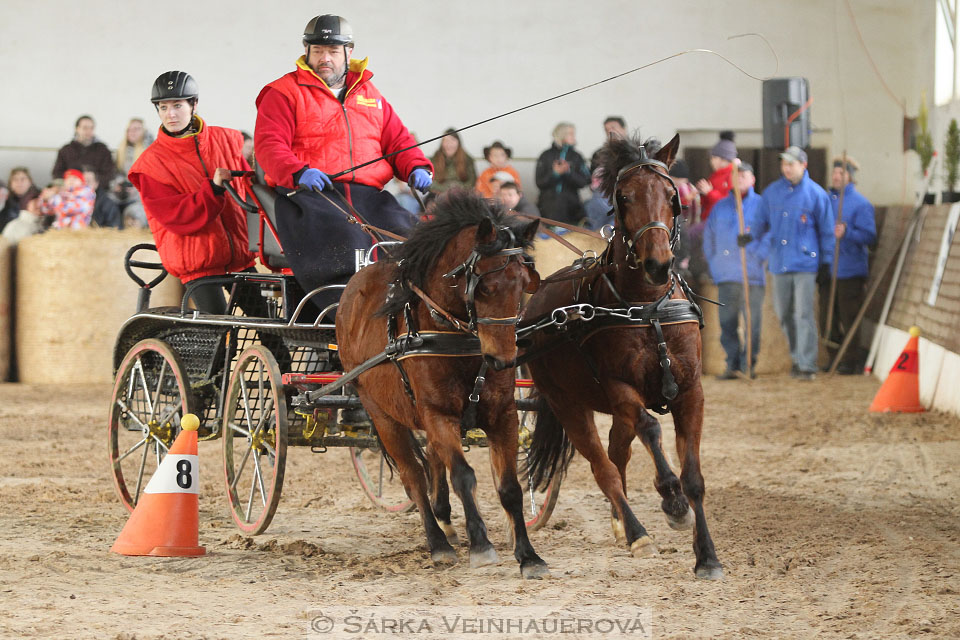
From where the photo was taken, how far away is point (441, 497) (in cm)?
574

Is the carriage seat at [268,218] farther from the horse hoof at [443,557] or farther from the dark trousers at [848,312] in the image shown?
the dark trousers at [848,312]

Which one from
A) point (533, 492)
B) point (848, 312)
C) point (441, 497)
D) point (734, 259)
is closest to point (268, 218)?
point (441, 497)

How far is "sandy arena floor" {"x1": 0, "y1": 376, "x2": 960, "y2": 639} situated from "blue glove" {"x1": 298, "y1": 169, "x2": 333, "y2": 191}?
1652mm

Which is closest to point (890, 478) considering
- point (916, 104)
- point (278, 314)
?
point (278, 314)

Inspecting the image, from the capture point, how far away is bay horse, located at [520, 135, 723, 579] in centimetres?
487

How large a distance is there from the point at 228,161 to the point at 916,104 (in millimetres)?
11600

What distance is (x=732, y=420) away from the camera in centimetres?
1014

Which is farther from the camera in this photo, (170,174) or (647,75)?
(647,75)

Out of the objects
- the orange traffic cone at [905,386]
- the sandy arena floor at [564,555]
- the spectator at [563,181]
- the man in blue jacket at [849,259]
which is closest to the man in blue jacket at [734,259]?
the man in blue jacket at [849,259]

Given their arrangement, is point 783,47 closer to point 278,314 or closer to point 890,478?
point 890,478

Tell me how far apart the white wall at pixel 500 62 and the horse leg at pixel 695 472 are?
11510 millimetres

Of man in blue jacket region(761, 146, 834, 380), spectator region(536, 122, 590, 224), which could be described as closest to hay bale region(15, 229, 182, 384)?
spectator region(536, 122, 590, 224)

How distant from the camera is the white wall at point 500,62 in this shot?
16.0m

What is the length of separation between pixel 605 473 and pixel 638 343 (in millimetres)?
643
